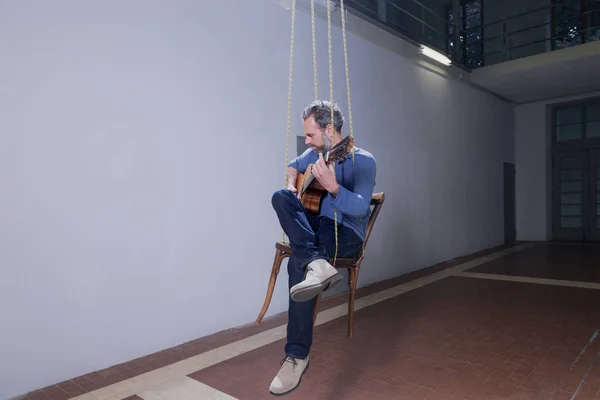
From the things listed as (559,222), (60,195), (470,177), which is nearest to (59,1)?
(60,195)

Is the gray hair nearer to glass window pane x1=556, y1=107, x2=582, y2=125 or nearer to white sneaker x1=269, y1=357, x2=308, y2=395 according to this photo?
white sneaker x1=269, y1=357, x2=308, y2=395

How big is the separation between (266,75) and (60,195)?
82.2 inches

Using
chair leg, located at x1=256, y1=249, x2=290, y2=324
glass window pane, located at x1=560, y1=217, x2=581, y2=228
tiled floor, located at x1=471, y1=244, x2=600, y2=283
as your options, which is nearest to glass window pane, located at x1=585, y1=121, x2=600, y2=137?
glass window pane, located at x1=560, y1=217, x2=581, y2=228

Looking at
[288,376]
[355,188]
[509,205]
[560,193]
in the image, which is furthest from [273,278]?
[560,193]

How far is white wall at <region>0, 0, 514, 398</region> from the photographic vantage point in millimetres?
2506

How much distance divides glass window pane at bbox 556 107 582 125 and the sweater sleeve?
8.86 m

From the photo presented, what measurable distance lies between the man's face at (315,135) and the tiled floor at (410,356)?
1419 mm

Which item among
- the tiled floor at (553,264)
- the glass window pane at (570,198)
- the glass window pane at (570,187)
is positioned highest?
the glass window pane at (570,187)

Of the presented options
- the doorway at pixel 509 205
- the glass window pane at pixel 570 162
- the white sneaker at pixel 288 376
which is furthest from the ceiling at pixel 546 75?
the white sneaker at pixel 288 376

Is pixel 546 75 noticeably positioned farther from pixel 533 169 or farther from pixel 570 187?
pixel 570 187

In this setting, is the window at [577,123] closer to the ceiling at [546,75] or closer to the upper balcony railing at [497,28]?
the ceiling at [546,75]

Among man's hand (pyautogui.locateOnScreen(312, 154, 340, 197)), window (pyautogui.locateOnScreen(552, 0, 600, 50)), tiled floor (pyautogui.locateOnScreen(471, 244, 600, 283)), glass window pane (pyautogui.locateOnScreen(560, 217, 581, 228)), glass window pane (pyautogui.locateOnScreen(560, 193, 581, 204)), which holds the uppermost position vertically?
window (pyautogui.locateOnScreen(552, 0, 600, 50))

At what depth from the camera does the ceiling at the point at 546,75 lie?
6.48 meters

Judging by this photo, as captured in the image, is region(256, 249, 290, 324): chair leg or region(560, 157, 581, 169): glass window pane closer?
region(256, 249, 290, 324): chair leg
